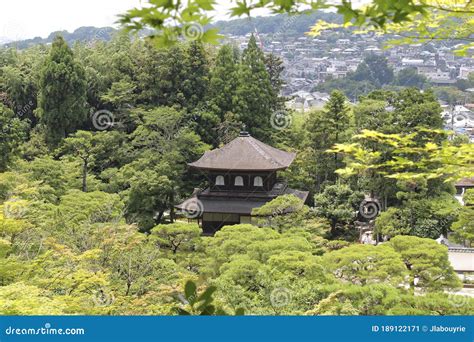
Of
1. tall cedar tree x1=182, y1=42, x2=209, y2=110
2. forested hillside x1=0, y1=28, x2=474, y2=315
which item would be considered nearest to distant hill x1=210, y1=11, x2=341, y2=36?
tall cedar tree x1=182, y1=42, x2=209, y2=110

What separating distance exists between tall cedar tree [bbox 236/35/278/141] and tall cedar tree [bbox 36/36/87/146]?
192 inches

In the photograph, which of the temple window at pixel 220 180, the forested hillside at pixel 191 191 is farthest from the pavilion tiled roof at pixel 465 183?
the temple window at pixel 220 180

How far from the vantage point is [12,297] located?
452 centimetres

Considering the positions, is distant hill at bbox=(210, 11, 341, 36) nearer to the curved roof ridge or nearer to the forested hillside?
the forested hillside

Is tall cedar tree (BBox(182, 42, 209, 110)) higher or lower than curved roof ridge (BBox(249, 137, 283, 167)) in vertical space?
higher

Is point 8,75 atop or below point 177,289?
atop

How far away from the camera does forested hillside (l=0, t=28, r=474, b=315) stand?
5.40 meters

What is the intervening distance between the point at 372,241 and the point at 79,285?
29.4 ft

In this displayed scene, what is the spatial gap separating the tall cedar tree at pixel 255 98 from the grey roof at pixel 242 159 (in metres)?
2.53

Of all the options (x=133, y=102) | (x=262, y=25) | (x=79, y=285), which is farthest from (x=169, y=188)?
(x=262, y=25)

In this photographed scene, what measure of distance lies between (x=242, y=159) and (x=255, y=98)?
362 centimetres

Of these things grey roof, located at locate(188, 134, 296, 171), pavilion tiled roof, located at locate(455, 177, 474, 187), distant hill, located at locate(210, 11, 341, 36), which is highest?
distant hill, located at locate(210, 11, 341, 36)

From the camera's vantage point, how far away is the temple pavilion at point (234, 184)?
13641 millimetres

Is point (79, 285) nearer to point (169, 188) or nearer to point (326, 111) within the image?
point (169, 188)
